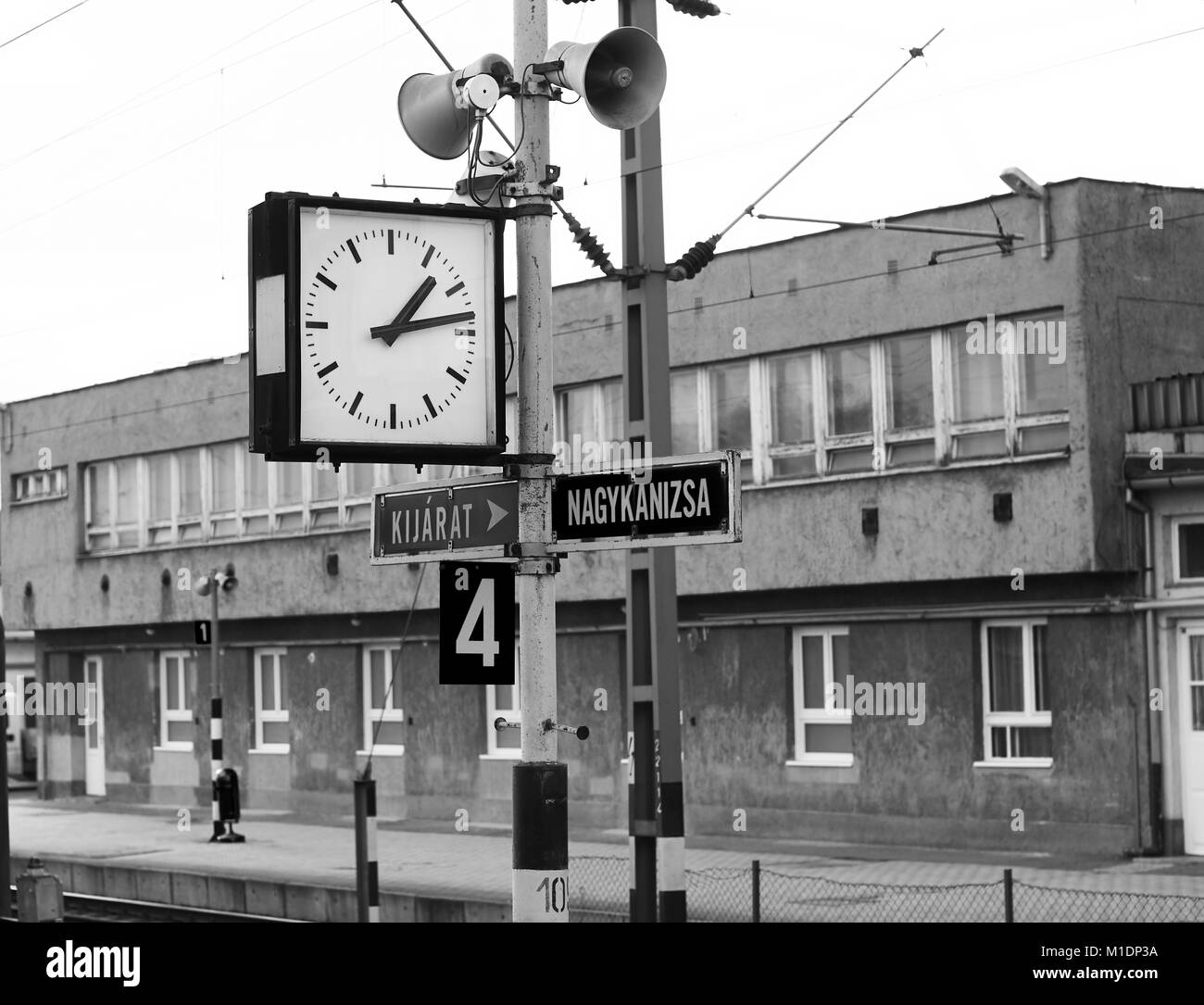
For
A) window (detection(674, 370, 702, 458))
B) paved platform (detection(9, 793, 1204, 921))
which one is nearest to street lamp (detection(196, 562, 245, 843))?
paved platform (detection(9, 793, 1204, 921))

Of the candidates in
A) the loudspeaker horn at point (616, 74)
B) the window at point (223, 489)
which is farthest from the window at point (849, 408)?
the loudspeaker horn at point (616, 74)

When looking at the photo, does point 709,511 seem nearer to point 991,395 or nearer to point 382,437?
point 382,437

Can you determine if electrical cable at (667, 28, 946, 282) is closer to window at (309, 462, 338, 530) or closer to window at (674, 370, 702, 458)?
window at (674, 370, 702, 458)

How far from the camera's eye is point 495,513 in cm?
784

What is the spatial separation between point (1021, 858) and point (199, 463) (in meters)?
17.4

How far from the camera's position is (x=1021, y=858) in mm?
20047

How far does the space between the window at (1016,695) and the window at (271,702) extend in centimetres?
1321

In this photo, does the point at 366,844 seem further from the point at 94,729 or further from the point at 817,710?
the point at 94,729

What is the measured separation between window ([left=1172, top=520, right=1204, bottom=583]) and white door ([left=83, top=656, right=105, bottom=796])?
842 inches

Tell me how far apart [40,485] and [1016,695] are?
21808 millimetres

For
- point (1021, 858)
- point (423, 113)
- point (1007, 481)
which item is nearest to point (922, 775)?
point (1021, 858)

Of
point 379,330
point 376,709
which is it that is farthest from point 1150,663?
point 379,330

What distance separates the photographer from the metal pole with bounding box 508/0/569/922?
24.8 feet
